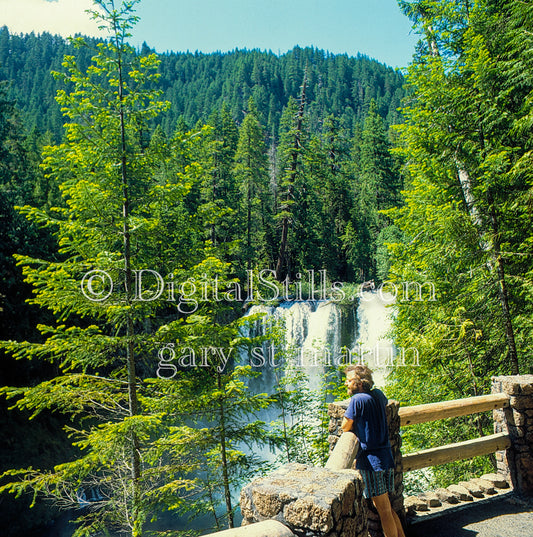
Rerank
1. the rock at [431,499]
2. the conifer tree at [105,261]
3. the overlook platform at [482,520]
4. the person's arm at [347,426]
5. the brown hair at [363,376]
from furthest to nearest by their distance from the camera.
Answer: the conifer tree at [105,261] < the rock at [431,499] < the overlook platform at [482,520] < the brown hair at [363,376] < the person's arm at [347,426]

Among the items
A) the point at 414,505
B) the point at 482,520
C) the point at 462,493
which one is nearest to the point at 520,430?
the point at 462,493

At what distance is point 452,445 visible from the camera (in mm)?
4508

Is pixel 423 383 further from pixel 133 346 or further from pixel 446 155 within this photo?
pixel 133 346

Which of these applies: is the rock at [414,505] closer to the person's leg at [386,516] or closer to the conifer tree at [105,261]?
the person's leg at [386,516]

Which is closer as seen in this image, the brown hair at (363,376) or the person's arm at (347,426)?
the person's arm at (347,426)

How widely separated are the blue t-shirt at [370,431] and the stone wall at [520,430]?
2.21 m

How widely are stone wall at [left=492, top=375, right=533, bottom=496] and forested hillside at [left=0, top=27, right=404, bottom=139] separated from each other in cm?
9818

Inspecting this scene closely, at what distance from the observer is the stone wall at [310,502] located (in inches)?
67.2

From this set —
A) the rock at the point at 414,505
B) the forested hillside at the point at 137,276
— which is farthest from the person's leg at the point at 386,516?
the forested hillside at the point at 137,276

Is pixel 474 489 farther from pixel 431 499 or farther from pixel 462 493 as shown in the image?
pixel 431 499

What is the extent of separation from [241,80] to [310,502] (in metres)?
145

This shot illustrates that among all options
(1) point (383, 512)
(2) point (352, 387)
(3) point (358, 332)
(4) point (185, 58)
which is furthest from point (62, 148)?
(4) point (185, 58)
